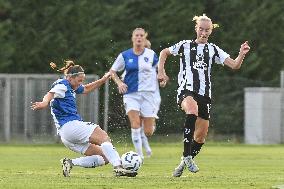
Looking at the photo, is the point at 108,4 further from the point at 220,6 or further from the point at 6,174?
the point at 6,174

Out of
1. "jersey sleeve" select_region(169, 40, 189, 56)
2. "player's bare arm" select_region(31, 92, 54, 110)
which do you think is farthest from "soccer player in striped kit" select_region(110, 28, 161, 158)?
"player's bare arm" select_region(31, 92, 54, 110)

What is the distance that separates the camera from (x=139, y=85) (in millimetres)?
20438

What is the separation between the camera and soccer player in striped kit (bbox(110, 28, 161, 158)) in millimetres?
19953

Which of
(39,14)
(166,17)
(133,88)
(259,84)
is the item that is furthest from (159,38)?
(133,88)

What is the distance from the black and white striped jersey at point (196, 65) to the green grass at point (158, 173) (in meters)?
1.23

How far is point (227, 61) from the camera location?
15867mm

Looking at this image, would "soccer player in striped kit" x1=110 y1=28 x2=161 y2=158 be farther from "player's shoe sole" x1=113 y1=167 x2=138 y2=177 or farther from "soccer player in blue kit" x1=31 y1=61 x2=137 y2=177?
"player's shoe sole" x1=113 y1=167 x2=138 y2=177

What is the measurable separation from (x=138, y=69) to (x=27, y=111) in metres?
10.3

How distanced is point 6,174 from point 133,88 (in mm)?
5191

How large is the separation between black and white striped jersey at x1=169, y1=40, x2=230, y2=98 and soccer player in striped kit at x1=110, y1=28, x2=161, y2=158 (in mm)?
4064

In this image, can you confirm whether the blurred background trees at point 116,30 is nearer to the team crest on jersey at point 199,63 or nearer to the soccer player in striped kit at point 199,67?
the soccer player in striped kit at point 199,67

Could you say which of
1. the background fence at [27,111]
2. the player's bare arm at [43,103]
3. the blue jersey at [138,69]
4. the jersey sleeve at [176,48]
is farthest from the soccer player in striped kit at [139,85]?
the background fence at [27,111]

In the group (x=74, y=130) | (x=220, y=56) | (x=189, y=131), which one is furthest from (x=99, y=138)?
(x=220, y=56)

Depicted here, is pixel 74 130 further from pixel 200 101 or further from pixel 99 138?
pixel 200 101
